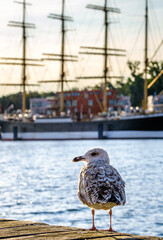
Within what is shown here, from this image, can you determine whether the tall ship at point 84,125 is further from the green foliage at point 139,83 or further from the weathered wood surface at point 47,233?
the weathered wood surface at point 47,233

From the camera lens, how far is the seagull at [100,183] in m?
5.30

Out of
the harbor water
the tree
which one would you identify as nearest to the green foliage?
the tree

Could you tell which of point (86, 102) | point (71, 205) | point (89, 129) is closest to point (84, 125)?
point (89, 129)

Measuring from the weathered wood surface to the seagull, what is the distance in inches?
13.2

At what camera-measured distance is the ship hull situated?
265 feet

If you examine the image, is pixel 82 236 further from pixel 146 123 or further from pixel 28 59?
pixel 28 59

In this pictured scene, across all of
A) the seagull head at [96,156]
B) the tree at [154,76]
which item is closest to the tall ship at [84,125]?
the tree at [154,76]

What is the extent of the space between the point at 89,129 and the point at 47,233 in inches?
3344

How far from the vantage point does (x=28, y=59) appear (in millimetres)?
87688

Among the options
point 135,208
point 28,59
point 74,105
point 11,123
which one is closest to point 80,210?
point 135,208

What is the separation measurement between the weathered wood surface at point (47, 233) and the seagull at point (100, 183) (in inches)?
13.2

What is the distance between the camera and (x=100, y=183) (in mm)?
5352

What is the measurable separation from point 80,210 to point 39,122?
251 feet

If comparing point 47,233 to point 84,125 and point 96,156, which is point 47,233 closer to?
point 96,156
